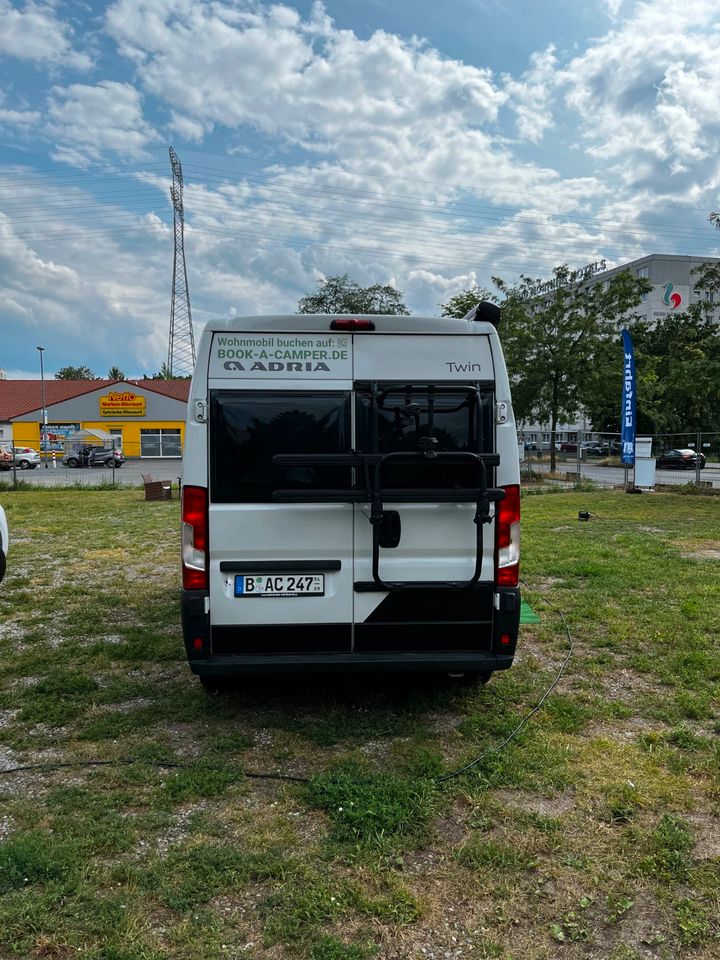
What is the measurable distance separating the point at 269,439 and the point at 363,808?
79.2 inches

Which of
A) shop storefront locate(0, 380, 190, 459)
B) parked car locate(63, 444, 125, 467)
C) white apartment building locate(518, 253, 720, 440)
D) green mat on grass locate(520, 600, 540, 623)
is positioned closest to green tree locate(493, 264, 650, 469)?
green mat on grass locate(520, 600, 540, 623)

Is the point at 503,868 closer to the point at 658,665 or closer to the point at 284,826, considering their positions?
the point at 284,826

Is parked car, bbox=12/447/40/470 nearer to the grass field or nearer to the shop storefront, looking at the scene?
the shop storefront

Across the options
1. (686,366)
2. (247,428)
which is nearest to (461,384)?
(247,428)

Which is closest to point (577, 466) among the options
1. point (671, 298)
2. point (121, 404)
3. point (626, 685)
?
point (626, 685)

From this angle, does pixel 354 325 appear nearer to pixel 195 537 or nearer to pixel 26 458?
pixel 195 537

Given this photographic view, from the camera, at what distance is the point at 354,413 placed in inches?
156

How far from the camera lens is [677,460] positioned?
2744 centimetres

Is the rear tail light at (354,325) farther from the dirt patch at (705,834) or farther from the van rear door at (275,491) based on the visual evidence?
the dirt patch at (705,834)

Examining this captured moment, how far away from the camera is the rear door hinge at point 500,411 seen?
4.03 meters

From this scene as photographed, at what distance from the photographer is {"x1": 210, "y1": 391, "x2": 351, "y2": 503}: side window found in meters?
3.91

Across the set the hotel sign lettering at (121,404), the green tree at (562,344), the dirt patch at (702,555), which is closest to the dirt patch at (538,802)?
the dirt patch at (702,555)

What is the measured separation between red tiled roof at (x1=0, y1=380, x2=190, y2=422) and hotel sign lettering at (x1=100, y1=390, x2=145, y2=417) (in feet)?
3.43

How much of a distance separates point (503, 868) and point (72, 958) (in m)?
1.66
